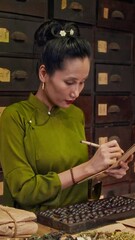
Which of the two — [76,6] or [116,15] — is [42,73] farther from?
[116,15]

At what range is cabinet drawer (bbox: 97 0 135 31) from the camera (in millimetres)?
2893

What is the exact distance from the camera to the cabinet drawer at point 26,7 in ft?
7.71

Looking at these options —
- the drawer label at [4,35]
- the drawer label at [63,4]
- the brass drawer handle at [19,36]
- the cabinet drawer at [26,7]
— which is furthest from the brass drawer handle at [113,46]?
the drawer label at [4,35]

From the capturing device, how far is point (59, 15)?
2.61m

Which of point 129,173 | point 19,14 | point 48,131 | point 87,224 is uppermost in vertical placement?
point 19,14

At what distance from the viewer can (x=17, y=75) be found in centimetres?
242

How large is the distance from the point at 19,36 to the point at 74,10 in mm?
456

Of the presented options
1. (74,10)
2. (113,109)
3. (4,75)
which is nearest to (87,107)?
(113,109)

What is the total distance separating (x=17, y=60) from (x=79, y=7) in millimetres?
552

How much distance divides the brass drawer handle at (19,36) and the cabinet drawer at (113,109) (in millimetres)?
717

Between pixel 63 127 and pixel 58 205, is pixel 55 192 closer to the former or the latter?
pixel 58 205

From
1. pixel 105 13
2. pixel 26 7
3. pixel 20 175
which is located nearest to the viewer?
pixel 20 175

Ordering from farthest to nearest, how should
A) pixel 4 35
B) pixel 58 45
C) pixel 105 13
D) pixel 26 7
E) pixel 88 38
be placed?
pixel 105 13, pixel 88 38, pixel 26 7, pixel 4 35, pixel 58 45

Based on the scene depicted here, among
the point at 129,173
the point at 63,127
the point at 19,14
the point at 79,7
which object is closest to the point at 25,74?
the point at 19,14
